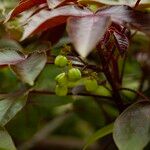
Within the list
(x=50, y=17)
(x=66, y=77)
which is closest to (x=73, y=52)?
(x=66, y=77)

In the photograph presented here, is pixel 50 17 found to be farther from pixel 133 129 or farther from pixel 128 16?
pixel 133 129

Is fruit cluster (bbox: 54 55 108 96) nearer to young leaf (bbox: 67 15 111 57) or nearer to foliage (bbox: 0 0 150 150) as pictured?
foliage (bbox: 0 0 150 150)

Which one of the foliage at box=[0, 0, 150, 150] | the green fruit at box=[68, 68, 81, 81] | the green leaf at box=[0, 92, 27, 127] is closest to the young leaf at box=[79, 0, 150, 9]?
the foliage at box=[0, 0, 150, 150]

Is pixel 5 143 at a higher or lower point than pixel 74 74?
lower

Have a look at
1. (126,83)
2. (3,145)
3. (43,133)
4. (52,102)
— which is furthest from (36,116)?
(43,133)

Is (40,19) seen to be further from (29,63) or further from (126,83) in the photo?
(126,83)

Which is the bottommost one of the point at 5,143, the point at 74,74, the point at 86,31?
the point at 5,143

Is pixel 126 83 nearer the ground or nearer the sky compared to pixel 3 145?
nearer the ground
